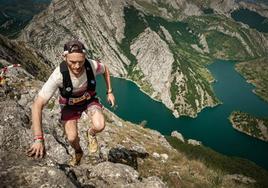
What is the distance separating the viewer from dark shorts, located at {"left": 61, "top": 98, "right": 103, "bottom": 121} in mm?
12945

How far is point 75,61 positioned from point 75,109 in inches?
111

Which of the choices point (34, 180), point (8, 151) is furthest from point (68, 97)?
point (34, 180)

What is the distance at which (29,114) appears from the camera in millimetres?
15422

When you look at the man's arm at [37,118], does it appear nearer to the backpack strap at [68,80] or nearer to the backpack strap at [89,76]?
the backpack strap at [68,80]

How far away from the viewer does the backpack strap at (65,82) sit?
10.9 metres

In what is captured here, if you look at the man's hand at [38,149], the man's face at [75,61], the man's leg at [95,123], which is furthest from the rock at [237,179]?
the man's hand at [38,149]

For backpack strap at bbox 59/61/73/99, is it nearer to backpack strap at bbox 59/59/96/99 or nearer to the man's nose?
backpack strap at bbox 59/59/96/99

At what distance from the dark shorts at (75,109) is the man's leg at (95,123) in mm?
59

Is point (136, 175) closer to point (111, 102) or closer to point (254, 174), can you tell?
point (111, 102)

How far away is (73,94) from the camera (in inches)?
480

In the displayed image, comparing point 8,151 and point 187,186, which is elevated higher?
point 8,151

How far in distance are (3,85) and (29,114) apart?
23.3 meters

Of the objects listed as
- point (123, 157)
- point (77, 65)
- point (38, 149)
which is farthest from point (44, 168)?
point (123, 157)

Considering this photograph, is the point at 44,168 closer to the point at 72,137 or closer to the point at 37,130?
the point at 37,130
